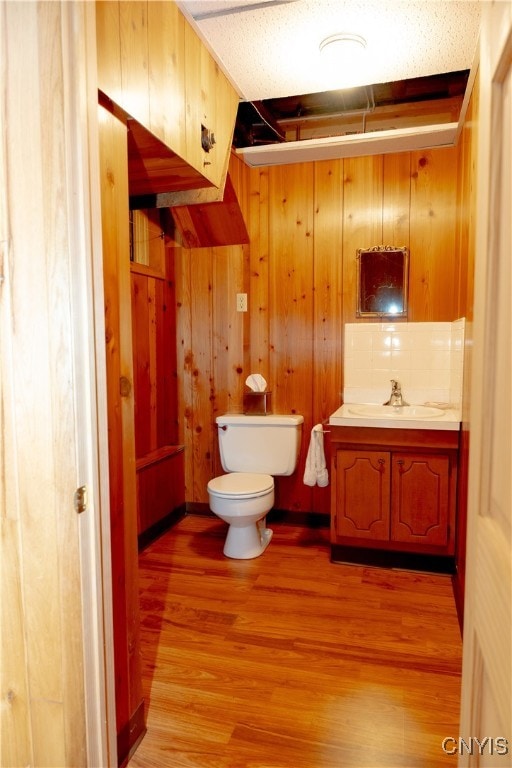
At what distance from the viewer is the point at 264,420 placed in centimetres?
316

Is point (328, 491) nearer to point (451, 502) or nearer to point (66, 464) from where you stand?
point (451, 502)

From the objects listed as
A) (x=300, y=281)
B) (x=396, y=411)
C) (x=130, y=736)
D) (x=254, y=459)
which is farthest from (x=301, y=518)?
(x=130, y=736)

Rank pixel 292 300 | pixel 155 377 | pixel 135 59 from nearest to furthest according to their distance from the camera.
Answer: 1. pixel 135 59
2. pixel 155 377
3. pixel 292 300

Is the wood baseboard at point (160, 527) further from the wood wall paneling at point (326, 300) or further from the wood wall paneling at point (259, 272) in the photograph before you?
the wood wall paneling at point (259, 272)

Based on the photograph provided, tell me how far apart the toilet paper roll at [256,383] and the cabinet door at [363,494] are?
2.71ft

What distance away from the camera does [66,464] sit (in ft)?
3.21

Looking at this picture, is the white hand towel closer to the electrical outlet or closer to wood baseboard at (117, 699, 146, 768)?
the electrical outlet

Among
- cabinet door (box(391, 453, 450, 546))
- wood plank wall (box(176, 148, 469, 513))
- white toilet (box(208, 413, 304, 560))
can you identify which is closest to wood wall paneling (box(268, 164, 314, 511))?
wood plank wall (box(176, 148, 469, 513))

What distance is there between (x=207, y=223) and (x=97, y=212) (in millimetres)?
2339

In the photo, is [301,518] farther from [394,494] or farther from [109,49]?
[109,49]

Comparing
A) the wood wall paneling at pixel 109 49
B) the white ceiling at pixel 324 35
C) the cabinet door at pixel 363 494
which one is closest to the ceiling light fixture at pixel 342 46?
the white ceiling at pixel 324 35

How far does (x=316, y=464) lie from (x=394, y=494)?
0.52 metres

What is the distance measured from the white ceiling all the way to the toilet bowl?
2.08 meters

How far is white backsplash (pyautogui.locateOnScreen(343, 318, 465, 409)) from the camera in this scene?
3.04 metres
